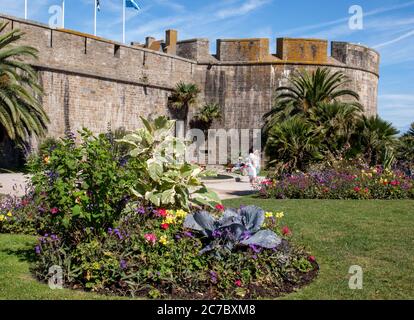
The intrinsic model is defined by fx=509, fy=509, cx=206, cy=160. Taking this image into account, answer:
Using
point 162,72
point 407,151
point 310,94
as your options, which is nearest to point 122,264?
Answer: point 407,151

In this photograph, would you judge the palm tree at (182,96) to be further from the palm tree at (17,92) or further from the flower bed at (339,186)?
the flower bed at (339,186)

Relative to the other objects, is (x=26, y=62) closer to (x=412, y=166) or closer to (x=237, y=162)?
(x=237, y=162)

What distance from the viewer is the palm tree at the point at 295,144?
13.0m

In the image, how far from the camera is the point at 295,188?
40.9 feet

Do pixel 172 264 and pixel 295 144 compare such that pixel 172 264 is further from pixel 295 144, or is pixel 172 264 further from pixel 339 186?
pixel 295 144

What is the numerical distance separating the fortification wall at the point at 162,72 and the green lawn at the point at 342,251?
11720 millimetres

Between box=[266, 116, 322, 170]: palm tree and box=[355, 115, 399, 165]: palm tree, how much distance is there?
1.47m

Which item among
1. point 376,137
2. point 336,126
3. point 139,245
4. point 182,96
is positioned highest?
point 182,96

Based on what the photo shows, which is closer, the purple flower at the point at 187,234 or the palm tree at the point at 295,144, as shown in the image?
the purple flower at the point at 187,234

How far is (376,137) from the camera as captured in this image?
13.9 meters

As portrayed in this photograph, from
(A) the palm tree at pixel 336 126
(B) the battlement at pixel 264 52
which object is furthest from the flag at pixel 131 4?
(A) the palm tree at pixel 336 126

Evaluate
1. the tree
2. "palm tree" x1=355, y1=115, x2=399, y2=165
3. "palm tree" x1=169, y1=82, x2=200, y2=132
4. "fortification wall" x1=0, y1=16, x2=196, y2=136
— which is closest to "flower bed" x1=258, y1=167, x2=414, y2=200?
"palm tree" x1=355, y1=115, x2=399, y2=165

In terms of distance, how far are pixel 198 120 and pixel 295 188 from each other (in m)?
14.1

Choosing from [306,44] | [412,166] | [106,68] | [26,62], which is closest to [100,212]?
[412,166]
